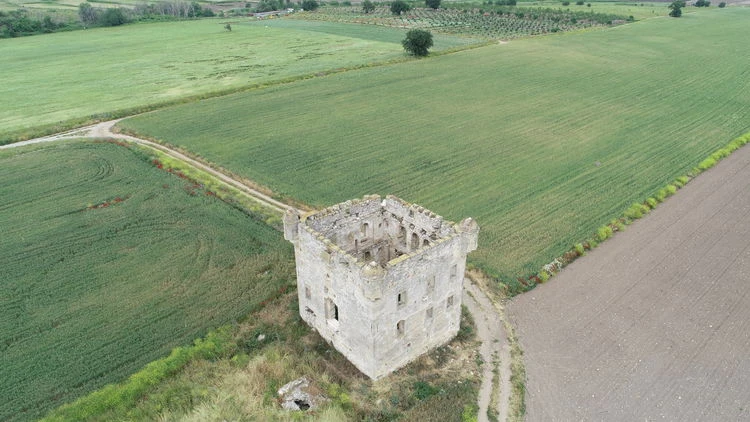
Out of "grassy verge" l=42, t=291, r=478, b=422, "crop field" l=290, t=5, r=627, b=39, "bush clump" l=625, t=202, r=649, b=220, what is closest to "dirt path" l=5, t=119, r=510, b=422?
"grassy verge" l=42, t=291, r=478, b=422

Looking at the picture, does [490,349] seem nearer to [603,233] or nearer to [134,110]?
[603,233]

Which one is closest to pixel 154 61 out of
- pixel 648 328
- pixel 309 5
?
pixel 309 5

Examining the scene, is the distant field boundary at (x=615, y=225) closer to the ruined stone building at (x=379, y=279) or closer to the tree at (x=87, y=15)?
the ruined stone building at (x=379, y=279)

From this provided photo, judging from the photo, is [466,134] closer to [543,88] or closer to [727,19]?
[543,88]

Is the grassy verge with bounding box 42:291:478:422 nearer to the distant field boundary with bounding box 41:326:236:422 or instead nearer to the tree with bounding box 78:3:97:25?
the distant field boundary with bounding box 41:326:236:422

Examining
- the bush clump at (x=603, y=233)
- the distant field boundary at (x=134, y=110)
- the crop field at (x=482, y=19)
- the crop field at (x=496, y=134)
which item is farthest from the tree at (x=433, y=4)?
the bush clump at (x=603, y=233)
